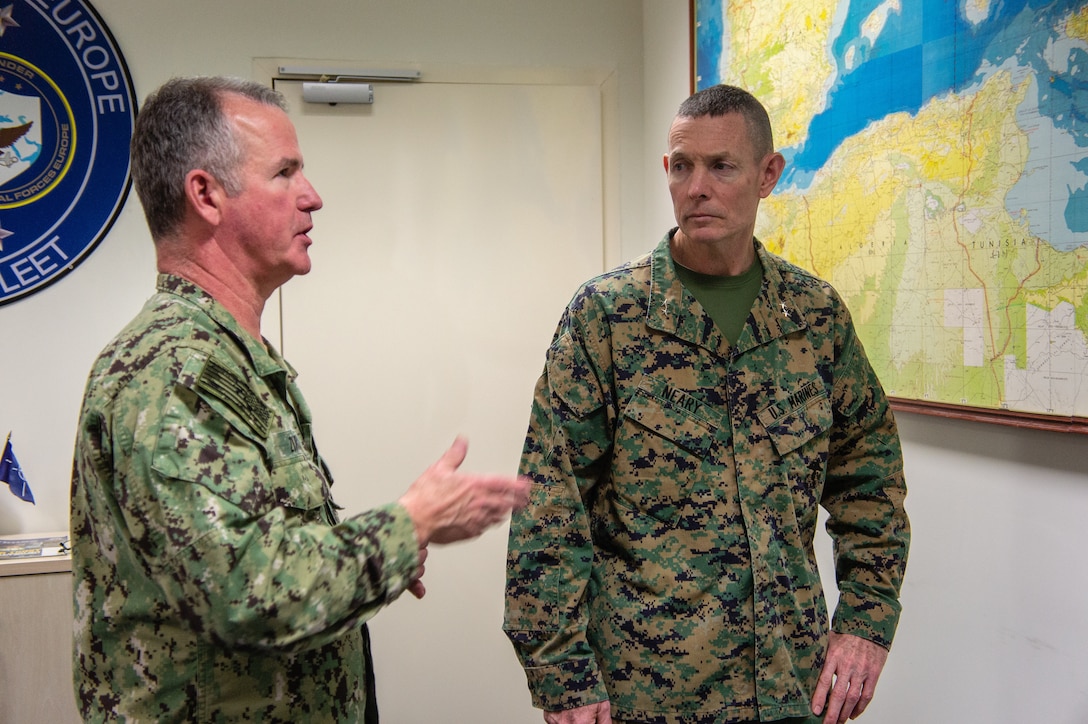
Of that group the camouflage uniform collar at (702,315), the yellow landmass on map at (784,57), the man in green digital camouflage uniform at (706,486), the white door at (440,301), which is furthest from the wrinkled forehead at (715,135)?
the white door at (440,301)

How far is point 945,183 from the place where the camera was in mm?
1743

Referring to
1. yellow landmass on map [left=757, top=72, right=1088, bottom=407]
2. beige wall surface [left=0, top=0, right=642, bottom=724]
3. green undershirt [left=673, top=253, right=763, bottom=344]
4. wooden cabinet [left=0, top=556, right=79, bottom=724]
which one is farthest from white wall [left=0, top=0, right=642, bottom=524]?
green undershirt [left=673, top=253, right=763, bottom=344]

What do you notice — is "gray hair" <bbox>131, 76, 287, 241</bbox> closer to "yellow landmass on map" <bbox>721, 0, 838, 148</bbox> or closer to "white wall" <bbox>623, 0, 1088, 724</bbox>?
"white wall" <bbox>623, 0, 1088, 724</bbox>

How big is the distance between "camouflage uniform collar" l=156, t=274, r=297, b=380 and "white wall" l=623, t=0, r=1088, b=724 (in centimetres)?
125

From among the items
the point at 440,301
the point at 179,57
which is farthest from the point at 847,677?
the point at 179,57

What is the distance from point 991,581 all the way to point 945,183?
0.74 metres

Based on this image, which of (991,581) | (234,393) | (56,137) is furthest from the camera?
(56,137)

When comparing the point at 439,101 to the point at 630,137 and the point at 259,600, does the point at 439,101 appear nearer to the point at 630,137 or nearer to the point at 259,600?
the point at 630,137

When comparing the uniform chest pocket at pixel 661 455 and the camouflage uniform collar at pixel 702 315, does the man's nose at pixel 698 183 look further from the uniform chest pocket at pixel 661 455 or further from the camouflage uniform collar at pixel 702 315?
the uniform chest pocket at pixel 661 455

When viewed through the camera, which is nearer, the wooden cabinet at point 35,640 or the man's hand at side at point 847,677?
the man's hand at side at point 847,677

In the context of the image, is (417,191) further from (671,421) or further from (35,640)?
(671,421)

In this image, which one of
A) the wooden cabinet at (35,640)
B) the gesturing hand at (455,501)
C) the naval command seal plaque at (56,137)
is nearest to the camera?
the gesturing hand at (455,501)

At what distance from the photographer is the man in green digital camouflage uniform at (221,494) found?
93cm

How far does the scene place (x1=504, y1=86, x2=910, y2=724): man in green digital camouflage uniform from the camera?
1.44 m
